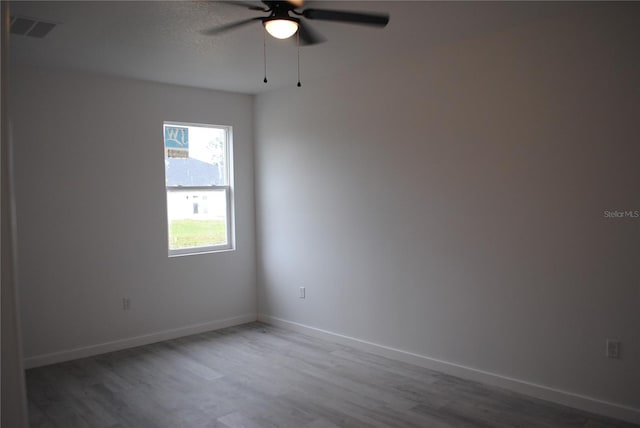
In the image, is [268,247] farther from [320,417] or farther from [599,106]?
[599,106]

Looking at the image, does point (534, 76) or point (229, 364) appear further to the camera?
point (229, 364)

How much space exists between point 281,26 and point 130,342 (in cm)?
351

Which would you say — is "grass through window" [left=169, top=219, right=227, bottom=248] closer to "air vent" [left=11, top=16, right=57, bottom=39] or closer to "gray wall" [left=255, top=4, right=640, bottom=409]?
"gray wall" [left=255, top=4, right=640, bottom=409]

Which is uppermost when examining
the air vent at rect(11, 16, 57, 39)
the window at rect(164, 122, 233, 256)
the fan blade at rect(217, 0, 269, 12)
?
the air vent at rect(11, 16, 57, 39)

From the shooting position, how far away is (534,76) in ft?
11.0

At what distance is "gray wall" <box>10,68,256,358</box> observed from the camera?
13.8ft

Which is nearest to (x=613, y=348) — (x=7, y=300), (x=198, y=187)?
(x=7, y=300)

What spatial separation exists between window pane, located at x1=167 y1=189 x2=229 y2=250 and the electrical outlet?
3.93 metres

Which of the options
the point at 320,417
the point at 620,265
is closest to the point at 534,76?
the point at 620,265

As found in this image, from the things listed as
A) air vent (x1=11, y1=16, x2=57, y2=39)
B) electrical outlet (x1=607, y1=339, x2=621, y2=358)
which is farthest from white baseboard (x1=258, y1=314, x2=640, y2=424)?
air vent (x1=11, y1=16, x2=57, y2=39)

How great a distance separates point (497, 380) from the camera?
362 cm

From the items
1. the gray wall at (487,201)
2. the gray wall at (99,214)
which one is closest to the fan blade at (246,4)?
the gray wall at (487,201)

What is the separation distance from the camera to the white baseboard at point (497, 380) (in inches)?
121

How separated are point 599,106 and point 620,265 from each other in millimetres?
1012
